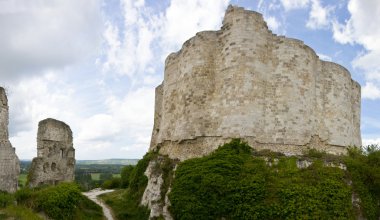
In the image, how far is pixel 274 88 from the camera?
20484mm

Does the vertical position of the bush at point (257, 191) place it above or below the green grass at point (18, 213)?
above

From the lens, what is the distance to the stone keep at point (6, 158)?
736 inches

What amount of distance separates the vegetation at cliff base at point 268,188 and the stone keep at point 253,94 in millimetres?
2064

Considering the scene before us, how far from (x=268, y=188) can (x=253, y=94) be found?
5.23 m

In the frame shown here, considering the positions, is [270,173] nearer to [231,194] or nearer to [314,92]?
[231,194]

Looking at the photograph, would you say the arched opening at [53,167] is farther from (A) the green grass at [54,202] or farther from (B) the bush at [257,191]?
(B) the bush at [257,191]

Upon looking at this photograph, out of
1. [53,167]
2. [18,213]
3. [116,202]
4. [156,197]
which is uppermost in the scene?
[53,167]

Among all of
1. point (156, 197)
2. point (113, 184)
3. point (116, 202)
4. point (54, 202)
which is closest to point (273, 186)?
point (156, 197)

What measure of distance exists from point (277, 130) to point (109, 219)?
975 centimetres

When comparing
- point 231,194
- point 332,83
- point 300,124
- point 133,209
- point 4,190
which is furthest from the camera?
point 332,83

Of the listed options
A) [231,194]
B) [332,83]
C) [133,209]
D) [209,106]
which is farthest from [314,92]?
[133,209]

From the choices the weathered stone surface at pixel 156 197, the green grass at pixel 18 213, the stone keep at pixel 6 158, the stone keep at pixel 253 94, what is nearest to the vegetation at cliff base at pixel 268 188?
the weathered stone surface at pixel 156 197

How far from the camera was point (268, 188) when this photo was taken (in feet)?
53.7

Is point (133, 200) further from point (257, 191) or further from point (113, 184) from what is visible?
point (113, 184)
